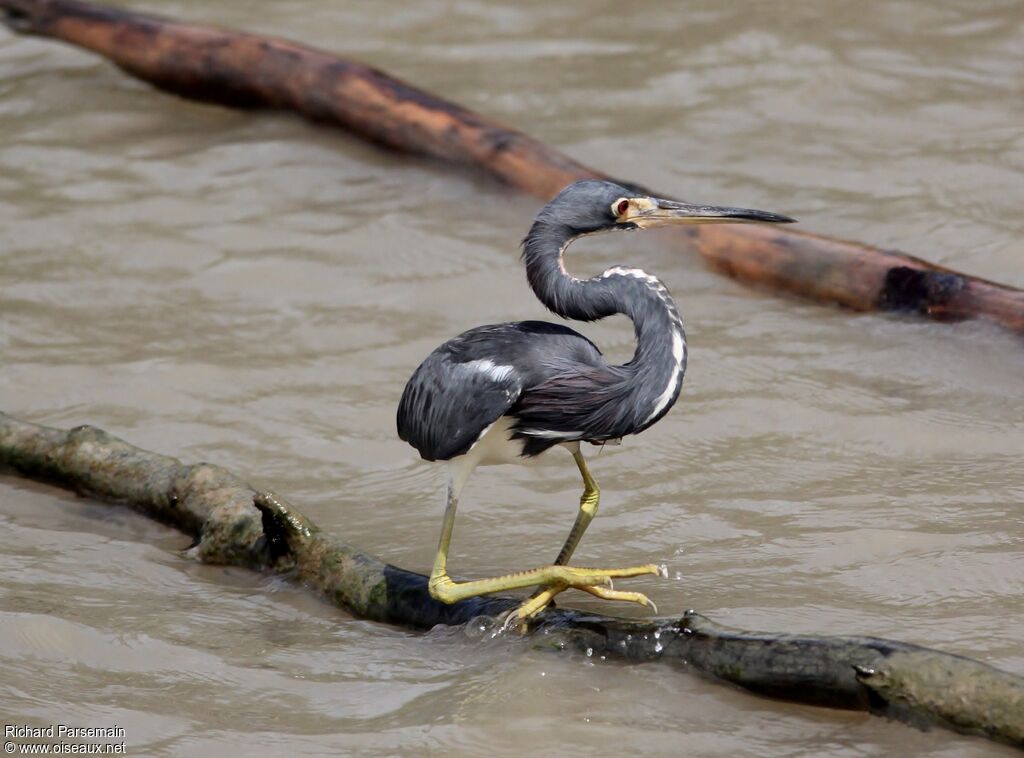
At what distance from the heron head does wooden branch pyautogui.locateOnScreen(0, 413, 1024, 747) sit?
3.80 feet

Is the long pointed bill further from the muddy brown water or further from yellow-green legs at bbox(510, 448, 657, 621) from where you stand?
the muddy brown water

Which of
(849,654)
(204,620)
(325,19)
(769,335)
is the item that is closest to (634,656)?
(849,654)

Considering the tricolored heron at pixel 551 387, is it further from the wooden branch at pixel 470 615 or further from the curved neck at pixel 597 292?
the wooden branch at pixel 470 615

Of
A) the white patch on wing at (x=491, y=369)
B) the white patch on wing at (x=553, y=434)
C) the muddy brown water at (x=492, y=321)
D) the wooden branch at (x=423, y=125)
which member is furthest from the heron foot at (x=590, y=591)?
the wooden branch at (x=423, y=125)

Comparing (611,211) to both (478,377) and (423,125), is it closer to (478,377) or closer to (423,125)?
(478,377)

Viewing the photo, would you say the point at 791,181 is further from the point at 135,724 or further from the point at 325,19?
the point at 135,724

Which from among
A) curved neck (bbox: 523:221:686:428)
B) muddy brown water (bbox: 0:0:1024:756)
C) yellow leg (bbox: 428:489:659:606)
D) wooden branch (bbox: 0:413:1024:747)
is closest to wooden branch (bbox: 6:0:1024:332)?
muddy brown water (bbox: 0:0:1024:756)

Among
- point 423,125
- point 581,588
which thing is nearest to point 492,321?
point 423,125

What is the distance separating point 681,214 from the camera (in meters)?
4.69

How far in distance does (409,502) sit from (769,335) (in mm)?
1830

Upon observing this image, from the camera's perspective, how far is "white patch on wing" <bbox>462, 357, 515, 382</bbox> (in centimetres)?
423

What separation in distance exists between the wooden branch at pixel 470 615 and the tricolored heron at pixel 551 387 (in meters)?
0.21

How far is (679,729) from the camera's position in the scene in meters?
3.66

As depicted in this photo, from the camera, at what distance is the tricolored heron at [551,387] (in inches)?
165
